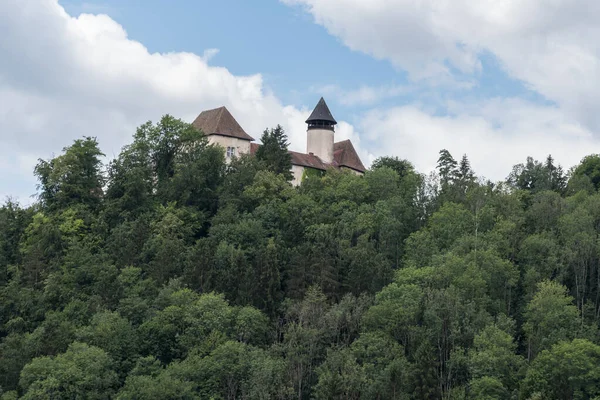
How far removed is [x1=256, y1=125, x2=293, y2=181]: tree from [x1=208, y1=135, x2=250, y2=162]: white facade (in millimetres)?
3127

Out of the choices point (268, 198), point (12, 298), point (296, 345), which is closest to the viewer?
point (296, 345)

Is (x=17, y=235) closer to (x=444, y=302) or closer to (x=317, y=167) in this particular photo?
(x=317, y=167)

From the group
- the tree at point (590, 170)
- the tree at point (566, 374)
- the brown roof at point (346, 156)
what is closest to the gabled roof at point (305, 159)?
the brown roof at point (346, 156)

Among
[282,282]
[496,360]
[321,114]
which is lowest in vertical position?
[496,360]

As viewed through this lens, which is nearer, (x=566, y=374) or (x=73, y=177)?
(x=566, y=374)

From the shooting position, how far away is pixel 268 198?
75812mm

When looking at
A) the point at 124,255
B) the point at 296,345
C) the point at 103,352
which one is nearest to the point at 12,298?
the point at 124,255

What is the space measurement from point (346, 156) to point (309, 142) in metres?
4.35

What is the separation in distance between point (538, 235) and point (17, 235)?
47098 mm

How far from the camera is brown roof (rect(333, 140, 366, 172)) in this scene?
89.8 meters

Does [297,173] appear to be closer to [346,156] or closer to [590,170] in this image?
[346,156]

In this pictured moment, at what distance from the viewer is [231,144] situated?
85.3 meters

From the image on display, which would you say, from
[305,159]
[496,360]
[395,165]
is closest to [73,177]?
[305,159]

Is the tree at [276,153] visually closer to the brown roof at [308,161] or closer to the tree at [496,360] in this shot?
the brown roof at [308,161]
